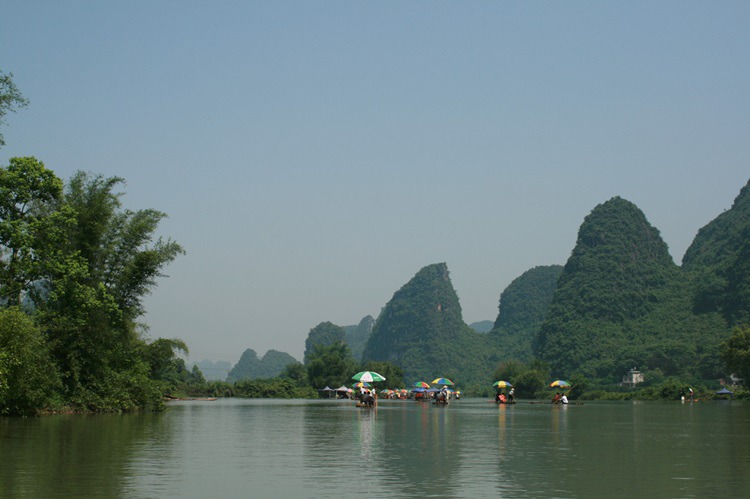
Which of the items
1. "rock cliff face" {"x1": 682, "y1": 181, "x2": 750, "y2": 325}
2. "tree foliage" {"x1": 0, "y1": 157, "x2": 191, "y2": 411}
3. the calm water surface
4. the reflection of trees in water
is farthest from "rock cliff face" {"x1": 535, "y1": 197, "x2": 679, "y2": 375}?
the reflection of trees in water

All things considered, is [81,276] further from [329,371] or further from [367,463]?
[329,371]

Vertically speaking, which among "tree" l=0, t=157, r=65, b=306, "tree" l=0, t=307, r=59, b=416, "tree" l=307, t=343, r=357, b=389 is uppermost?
"tree" l=0, t=157, r=65, b=306

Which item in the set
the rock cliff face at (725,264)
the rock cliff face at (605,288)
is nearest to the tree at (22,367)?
the rock cliff face at (725,264)

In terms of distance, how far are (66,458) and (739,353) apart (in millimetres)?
68134

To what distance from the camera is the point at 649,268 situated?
14588cm

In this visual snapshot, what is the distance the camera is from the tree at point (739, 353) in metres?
72.4

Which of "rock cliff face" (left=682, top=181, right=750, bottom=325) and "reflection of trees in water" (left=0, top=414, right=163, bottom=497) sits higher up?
"rock cliff face" (left=682, top=181, right=750, bottom=325)

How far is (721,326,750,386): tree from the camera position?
72.4 metres

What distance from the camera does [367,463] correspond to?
16734 millimetres

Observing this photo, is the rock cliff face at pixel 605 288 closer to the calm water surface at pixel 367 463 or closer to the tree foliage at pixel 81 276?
the tree foliage at pixel 81 276

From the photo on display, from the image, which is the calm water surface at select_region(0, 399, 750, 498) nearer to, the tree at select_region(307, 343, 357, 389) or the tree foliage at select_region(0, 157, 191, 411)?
the tree foliage at select_region(0, 157, 191, 411)

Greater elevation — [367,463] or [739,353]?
[739,353]

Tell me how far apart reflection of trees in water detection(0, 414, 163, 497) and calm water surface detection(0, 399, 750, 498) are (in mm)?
28

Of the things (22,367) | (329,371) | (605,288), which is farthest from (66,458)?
(605,288)
